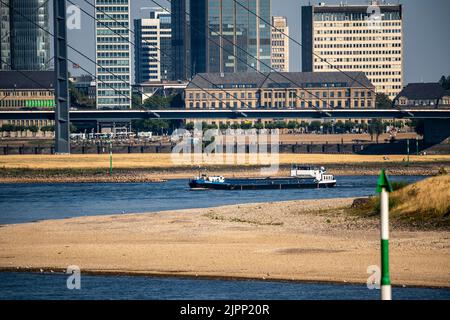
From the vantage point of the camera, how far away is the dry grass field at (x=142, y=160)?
130625mm

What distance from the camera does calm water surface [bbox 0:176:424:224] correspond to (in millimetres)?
72306

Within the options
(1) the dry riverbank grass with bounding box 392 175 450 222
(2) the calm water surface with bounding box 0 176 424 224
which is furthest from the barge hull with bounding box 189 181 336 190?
(1) the dry riverbank grass with bounding box 392 175 450 222

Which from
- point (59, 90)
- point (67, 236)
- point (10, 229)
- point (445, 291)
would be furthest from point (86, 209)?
point (59, 90)

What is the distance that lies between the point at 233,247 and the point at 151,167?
85173 millimetres

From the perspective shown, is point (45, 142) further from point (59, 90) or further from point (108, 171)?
point (108, 171)

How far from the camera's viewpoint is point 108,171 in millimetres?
123312

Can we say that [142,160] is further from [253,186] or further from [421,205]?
[421,205]

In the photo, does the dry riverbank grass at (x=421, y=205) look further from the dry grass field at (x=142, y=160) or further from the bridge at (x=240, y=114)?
the bridge at (x=240, y=114)

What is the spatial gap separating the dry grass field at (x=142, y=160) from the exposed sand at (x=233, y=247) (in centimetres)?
6897

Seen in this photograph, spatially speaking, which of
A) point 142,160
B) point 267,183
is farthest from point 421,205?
point 142,160

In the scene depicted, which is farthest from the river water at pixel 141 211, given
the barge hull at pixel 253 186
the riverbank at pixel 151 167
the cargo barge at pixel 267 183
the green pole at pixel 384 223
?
the green pole at pixel 384 223

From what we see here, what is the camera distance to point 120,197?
88062 millimetres
